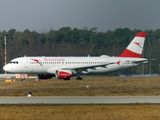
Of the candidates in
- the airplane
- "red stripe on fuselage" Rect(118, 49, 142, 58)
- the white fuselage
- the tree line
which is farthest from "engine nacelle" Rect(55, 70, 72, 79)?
the tree line

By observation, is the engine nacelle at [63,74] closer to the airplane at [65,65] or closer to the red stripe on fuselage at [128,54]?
the airplane at [65,65]

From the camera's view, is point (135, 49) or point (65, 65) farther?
point (135, 49)

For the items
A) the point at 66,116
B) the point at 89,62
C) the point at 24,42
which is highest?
the point at 24,42

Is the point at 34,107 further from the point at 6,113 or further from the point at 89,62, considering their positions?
the point at 89,62

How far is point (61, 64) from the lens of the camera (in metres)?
51.1

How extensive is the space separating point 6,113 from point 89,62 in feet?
114

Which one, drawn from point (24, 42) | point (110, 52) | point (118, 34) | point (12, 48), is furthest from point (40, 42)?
point (110, 52)

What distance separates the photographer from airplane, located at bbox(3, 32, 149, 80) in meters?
49.9

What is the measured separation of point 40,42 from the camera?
111562mm

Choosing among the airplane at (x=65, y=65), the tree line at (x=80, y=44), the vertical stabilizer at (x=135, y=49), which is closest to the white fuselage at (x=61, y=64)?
the airplane at (x=65, y=65)

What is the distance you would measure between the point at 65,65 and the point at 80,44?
50.3 metres

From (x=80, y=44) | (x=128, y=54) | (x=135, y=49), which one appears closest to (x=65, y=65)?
(x=128, y=54)

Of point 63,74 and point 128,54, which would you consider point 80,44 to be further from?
point 63,74

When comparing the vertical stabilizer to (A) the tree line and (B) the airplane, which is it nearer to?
(B) the airplane
